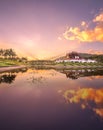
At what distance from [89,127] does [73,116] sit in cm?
198

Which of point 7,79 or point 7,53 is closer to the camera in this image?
point 7,79

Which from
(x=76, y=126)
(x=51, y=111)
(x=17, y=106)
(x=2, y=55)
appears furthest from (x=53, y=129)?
(x=2, y=55)

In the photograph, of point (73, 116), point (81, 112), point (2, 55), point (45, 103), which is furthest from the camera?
point (2, 55)

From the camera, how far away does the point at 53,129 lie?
9.93m

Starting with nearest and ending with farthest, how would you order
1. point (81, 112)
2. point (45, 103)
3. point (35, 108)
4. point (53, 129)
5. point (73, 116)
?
point (53, 129) < point (73, 116) < point (81, 112) < point (35, 108) < point (45, 103)

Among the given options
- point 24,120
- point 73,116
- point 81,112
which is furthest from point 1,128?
point 81,112

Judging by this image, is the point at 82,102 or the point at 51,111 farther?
the point at 82,102

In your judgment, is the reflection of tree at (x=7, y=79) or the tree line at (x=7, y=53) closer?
the reflection of tree at (x=7, y=79)

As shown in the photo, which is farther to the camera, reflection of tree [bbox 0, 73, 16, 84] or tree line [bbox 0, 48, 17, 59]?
tree line [bbox 0, 48, 17, 59]

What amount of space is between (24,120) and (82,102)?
631 centimetres

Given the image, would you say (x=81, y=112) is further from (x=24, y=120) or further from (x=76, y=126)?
(x=24, y=120)

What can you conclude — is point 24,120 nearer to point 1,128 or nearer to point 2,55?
point 1,128

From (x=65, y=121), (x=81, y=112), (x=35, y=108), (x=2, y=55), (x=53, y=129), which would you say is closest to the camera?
(x=53, y=129)

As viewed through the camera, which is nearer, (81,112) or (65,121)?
(65,121)
